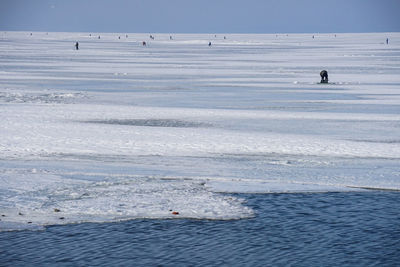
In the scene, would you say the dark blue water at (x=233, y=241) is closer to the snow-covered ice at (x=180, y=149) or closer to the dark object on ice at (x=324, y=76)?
the snow-covered ice at (x=180, y=149)

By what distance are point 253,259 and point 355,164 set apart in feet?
20.8

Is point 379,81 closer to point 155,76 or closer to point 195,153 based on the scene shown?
point 155,76

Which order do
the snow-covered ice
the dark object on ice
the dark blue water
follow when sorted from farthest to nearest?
the dark object on ice → the snow-covered ice → the dark blue water

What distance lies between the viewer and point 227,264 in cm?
824

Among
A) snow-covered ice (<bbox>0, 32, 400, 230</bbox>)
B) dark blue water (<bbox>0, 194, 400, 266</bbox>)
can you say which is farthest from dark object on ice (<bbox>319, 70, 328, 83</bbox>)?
dark blue water (<bbox>0, 194, 400, 266</bbox>)

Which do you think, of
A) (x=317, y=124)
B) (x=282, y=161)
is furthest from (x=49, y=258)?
(x=317, y=124)

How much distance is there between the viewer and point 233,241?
9133 millimetres

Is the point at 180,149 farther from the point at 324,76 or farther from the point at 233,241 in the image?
the point at 324,76

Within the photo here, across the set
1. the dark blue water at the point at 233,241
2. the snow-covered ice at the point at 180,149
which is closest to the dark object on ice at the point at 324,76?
the snow-covered ice at the point at 180,149

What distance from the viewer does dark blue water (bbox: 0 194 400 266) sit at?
8383mm

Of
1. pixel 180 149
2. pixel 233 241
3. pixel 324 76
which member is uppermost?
pixel 324 76

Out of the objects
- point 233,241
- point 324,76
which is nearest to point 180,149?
point 233,241

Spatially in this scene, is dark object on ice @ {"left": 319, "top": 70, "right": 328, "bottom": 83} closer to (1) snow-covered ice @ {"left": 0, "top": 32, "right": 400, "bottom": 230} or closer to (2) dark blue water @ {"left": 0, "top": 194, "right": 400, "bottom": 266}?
(1) snow-covered ice @ {"left": 0, "top": 32, "right": 400, "bottom": 230}

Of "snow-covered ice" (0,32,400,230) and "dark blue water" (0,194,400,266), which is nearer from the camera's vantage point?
"dark blue water" (0,194,400,266)
